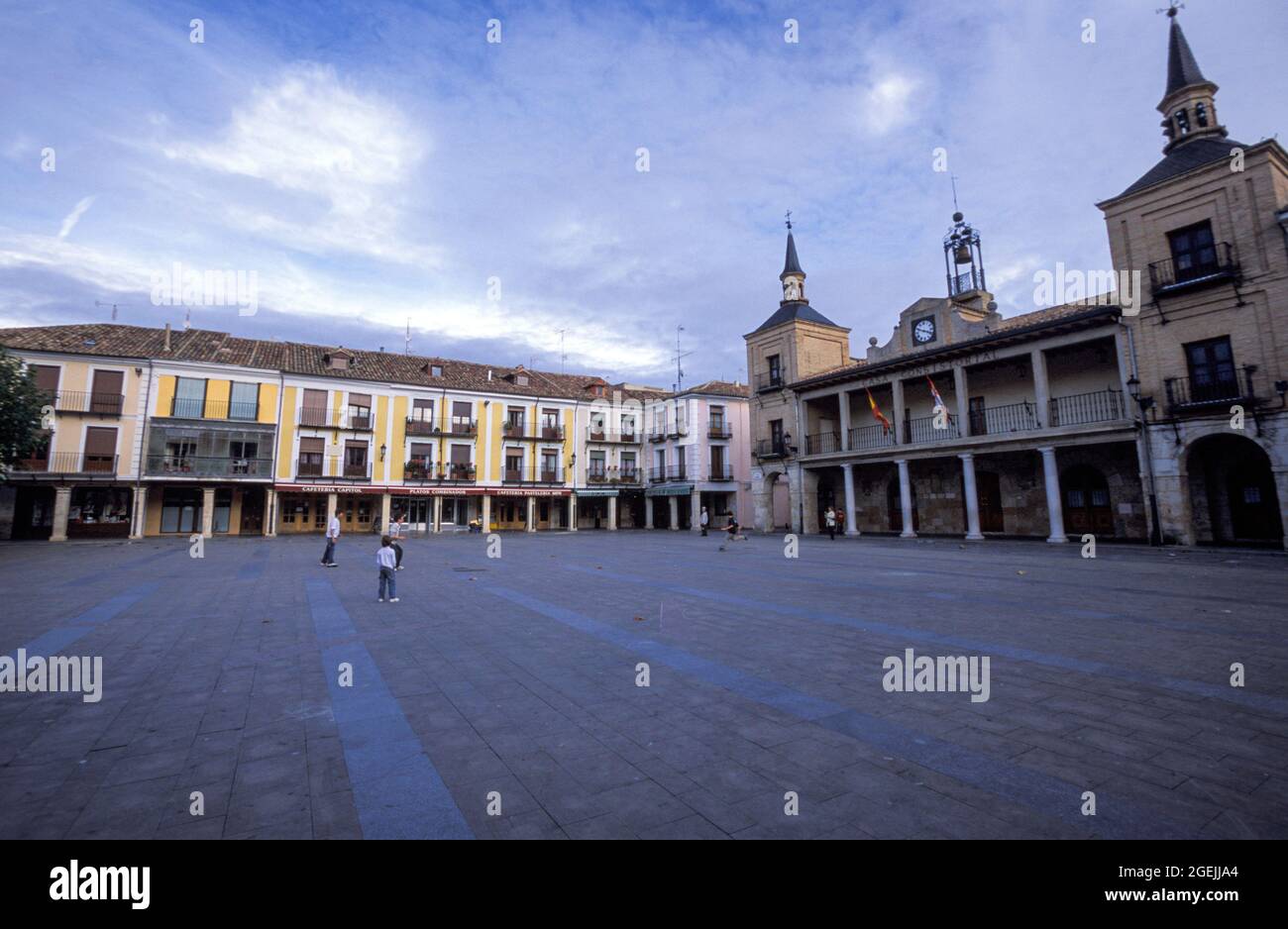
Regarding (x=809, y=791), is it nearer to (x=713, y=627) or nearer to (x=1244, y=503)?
(x=713, y=627)

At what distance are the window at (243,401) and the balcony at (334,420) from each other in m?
2.36

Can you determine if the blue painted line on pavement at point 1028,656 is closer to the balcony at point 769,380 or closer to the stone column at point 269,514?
the balcony at point 769,380

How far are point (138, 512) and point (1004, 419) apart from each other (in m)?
42.0

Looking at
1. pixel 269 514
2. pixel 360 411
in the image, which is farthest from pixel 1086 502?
pixel 269 514

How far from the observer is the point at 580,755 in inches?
148

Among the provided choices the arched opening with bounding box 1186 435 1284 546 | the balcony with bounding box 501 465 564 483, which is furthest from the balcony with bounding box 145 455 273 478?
A: the arched opening with bounding box 1186 435 1284 546

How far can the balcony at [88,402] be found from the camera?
27906 millimetres

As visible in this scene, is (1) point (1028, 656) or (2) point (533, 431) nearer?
(1) point (1028, 656)

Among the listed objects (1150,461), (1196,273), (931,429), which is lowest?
(1150,461)

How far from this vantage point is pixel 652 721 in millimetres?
4363

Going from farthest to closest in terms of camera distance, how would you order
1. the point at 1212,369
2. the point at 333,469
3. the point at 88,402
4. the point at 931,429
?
the point at 333,469 < the point at 88,402 < the point at 931,429 < the point at 1212,369

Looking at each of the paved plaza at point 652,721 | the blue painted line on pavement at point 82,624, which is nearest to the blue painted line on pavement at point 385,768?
the paved plaza at point 652,721

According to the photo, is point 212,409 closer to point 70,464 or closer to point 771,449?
point 70,464

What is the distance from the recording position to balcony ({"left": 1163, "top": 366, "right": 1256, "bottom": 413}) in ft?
54.9
